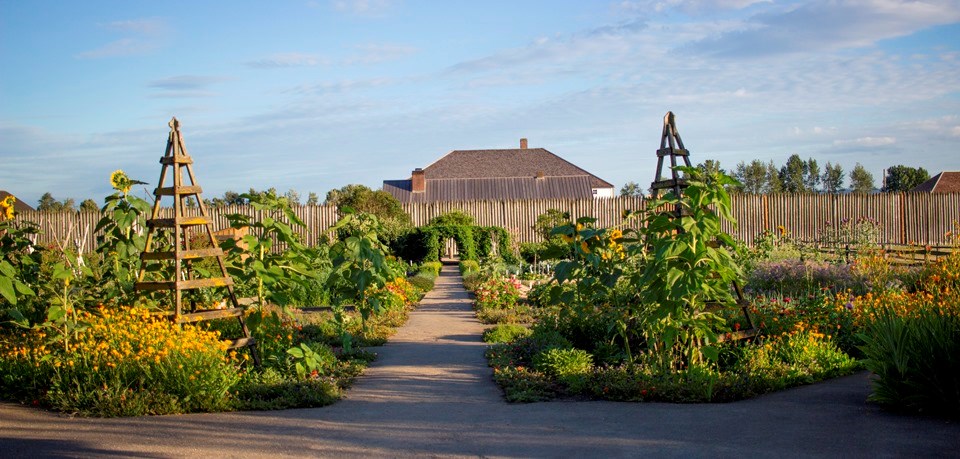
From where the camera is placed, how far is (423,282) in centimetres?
1432

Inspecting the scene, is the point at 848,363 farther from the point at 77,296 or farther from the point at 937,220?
the point at 937,220

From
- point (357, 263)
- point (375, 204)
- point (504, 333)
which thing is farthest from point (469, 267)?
point (357, 263)

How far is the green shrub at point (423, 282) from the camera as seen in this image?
45.6 ft

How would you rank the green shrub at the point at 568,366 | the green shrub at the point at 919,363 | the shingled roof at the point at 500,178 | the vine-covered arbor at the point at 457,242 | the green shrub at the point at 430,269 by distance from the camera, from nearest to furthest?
the green shrub at the point at 919,363 → the green shrub at the point at 568,366 → the green shrub at the point at 430,269 → the vine-covered arbor at the point at 457,242 → the shingled roof at the point at 500,178

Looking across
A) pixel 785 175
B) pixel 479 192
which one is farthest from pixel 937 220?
pixel 479 192

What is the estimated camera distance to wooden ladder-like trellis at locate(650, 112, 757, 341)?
6.54 metres

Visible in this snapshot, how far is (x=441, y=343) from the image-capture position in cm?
849

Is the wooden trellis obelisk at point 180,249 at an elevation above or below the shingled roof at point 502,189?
below

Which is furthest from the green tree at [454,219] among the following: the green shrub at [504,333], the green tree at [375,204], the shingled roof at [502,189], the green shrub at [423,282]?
the shingled roof at [502,189]

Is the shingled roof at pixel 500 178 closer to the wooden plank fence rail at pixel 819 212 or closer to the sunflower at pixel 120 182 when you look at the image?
the wooden plank fence rail at pixel 819 212

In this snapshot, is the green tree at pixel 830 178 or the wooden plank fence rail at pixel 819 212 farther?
the green tree at pixel 830 178

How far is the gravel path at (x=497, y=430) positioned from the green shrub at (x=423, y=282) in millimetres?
7583

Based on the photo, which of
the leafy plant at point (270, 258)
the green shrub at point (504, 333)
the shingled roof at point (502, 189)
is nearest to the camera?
the leafy plant at point (270, 258)

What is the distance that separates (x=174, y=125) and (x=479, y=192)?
40.8m
